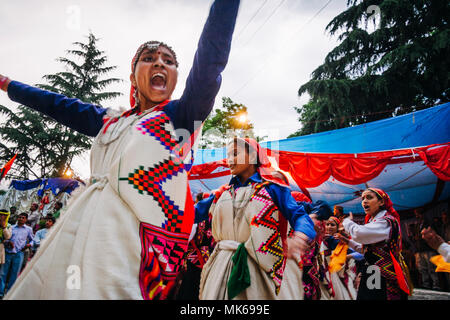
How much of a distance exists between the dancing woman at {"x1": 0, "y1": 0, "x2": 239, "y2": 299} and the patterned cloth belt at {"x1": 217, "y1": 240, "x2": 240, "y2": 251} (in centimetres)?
136

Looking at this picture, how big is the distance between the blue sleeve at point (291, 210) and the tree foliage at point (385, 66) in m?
10.4

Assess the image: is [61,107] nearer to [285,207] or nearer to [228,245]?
[228,245]

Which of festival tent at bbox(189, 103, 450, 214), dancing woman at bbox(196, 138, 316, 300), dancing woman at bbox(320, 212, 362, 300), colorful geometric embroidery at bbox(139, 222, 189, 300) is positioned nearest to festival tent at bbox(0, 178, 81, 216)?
festival tent at bbox(189, 103, 450, 214)

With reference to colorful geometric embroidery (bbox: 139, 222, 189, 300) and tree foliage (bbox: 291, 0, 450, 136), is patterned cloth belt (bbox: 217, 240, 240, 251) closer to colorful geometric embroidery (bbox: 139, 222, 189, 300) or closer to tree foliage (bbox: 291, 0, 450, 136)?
colorful geometric embroidery (bbox: 139, 222, 189, 300)

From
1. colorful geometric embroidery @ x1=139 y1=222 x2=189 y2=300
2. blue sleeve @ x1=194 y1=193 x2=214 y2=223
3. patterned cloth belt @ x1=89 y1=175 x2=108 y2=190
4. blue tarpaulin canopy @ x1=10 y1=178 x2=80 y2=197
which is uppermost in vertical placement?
blue tarpaulin canopy @ x1=10 y1=178 x2=80 y2=197

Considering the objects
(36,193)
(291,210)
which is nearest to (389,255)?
(291,210)

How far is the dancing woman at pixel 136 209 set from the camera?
2.97ft

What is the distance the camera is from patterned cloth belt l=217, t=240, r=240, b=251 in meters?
2.39

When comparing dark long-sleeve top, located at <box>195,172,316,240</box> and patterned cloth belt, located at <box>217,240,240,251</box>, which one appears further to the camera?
patterned cloth belt, located at <box>217,240,240,251</box>

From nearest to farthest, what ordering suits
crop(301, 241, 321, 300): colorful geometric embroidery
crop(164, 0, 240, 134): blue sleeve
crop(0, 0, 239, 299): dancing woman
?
crop(0, 0, 239, 299): dancing woman < crop(164, 0, 240, 134): blue sleeve < crop(301, 241, 321, 300): colorful geometric embroidery

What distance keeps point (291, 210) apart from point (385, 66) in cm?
1258

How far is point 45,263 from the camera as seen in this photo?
954 mm

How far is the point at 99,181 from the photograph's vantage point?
3.65 ft
